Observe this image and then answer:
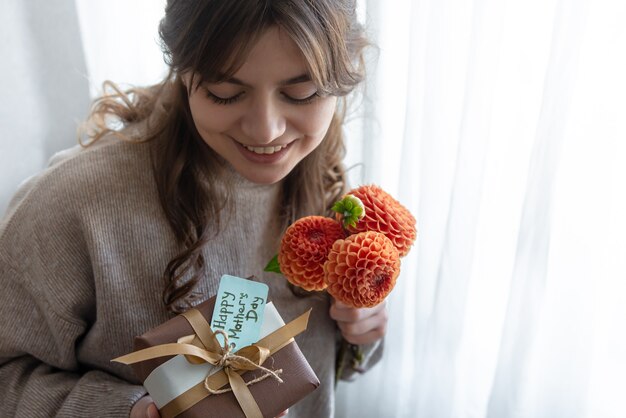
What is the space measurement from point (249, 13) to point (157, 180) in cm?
34

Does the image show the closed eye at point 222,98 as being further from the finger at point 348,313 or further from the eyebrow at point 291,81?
the finger at point 348,313

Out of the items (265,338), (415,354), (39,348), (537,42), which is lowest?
(415,354)

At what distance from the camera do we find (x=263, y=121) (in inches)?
28.8

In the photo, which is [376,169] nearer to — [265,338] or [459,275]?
[459,275]

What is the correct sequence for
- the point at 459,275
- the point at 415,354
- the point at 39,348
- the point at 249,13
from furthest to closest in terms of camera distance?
the point at 415,354 → the point at 459,275 → the point at 39,348 → the point at 249,13

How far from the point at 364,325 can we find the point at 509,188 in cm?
33

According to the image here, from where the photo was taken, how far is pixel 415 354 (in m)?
1.15

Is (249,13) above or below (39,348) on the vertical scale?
above

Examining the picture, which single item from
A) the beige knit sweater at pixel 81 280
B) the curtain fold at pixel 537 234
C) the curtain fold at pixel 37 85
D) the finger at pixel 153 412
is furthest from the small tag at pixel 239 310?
the curtain fold at pixel 37 85

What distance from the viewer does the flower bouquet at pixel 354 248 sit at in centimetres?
62

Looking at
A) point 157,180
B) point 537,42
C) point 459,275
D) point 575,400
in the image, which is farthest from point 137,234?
point 575,400

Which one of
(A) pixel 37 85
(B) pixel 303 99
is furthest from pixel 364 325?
(A) pixel 37 85

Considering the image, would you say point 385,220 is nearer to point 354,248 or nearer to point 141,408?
point 354,248

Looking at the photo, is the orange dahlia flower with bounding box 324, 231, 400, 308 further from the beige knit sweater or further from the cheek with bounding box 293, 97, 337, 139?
the beige knit sweater
